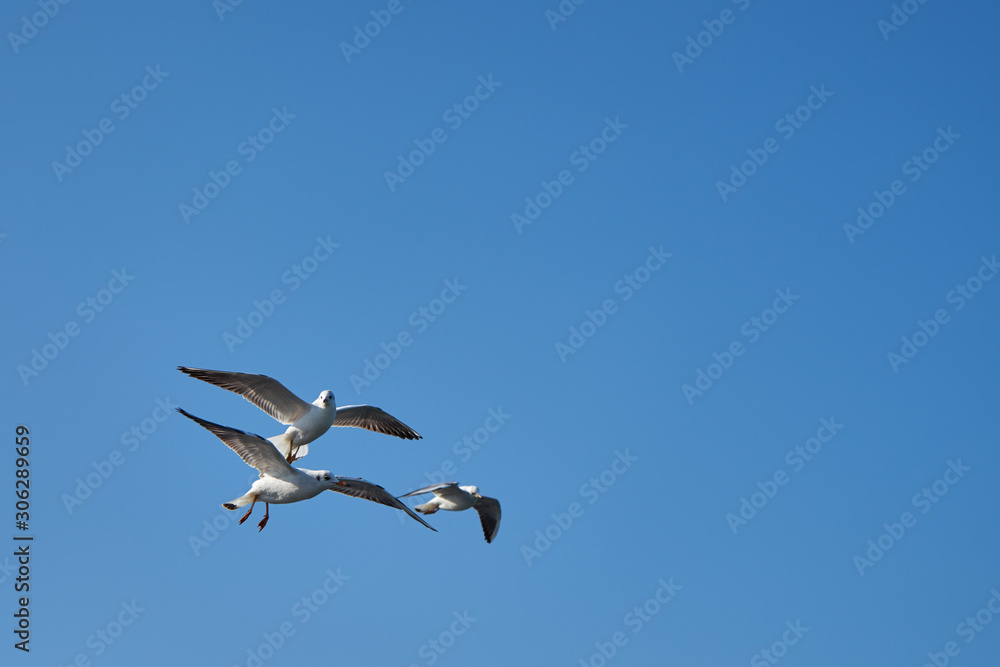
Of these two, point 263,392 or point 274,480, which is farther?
point 263,392

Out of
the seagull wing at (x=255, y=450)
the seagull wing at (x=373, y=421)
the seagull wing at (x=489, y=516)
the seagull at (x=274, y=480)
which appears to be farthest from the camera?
the seagull wing at (x=489, y=516)

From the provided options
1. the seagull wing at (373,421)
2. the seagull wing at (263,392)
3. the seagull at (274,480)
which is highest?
the seagull wing at (373,421)

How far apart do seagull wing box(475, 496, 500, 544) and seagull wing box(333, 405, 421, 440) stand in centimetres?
303

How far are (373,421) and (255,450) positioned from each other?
17.3ft

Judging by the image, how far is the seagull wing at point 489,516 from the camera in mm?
25062

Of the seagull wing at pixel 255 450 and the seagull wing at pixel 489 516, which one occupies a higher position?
the seagull wing at pixel 489 516

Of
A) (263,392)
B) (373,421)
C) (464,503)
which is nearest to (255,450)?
(263,392)

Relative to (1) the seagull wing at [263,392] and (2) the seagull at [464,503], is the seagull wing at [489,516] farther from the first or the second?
(1) the seagull wing at [263,392]

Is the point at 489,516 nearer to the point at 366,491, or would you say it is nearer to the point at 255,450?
the point at 366,491

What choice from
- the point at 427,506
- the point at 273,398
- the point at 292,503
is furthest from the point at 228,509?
the point at 427,506

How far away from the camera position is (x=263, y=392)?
1928 cm

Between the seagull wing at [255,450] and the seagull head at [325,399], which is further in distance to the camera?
the seagull head at [325,399]

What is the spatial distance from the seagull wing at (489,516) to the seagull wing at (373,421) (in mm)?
3027

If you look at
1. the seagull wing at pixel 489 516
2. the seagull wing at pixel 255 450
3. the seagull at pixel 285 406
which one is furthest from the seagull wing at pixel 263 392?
the seagull wing at pixel 489 516
